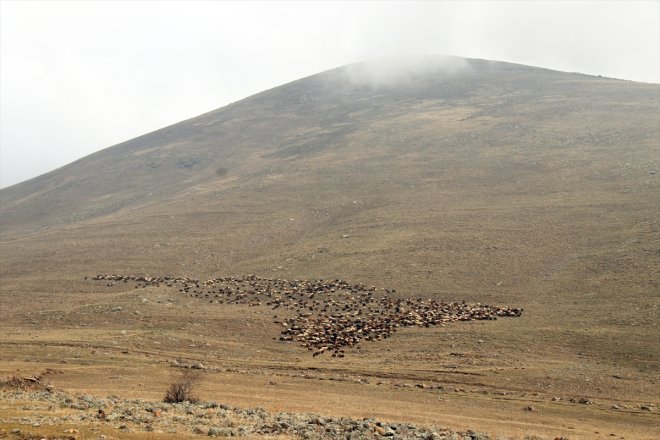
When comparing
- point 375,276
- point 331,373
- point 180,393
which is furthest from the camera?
point 375,276

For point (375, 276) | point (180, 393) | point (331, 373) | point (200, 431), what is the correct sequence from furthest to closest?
point (375, 276), point (331, 373), point (180, 393), point (200, 431)

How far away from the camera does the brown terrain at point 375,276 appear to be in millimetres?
23891

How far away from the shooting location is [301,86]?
142m

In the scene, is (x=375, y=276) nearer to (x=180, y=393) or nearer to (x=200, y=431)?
(x=180, y=393)

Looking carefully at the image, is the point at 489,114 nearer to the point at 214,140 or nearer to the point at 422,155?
the point at 422,155

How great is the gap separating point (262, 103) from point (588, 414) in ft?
390

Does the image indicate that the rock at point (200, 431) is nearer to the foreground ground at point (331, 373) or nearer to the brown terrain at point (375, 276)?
the foreground ground at point (331, 373)

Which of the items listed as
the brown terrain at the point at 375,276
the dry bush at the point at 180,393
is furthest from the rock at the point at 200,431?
the dry bush at the point at 180,393

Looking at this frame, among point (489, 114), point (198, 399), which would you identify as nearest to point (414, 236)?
point (198, 399)

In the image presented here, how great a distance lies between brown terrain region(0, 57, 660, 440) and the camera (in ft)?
78.4

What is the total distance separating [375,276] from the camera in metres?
45.5

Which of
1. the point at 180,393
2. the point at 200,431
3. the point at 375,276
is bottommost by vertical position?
the point at 180,393

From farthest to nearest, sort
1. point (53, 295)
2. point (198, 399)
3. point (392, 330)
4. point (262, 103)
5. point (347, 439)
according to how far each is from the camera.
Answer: point (262, 103)
point (53, 295)
point (392, 330)
point (198, 399)
point (347, 439)

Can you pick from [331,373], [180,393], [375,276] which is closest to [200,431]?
[180,393]
